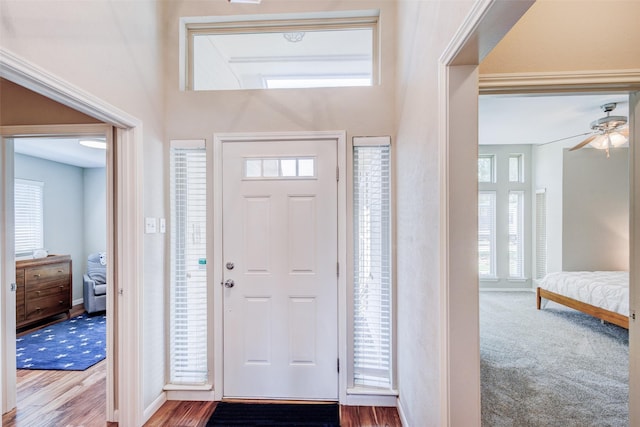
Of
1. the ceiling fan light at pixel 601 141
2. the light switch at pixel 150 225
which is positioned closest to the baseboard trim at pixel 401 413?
the light switch at pixel 150 225

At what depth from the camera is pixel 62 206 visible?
468 cm

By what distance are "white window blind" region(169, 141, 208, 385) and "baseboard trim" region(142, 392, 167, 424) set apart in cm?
11

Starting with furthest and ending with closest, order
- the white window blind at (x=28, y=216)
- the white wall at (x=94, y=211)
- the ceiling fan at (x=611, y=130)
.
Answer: the white wall at (x=94, y=211) < the white window blind at (x=28, y=216) < the ceiling fan at (x=611, y=130)

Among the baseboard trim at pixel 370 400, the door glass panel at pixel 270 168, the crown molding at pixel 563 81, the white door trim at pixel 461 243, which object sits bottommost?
the baseboard trim at pixel 370 400

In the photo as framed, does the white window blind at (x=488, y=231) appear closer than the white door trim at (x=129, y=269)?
No

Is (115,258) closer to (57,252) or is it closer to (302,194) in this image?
(302,194)

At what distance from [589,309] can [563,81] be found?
11.7ft

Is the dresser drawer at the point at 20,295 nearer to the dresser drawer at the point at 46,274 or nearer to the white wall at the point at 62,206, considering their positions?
the dresser drawer at the point at 46,274

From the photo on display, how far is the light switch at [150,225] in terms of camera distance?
1966 millimetres

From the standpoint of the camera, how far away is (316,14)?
2.16 metres

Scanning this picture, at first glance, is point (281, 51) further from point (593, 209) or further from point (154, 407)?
Answer: point (593, 209)

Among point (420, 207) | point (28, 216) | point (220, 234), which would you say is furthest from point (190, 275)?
point (28, 216)

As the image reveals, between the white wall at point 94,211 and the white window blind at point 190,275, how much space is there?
382 centimetres

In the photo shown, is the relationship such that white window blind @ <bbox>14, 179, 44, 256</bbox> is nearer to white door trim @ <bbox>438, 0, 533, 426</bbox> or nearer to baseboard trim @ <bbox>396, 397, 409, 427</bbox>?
baseboard trim @ <bbox>396, 397, 409, 427</bbox>
